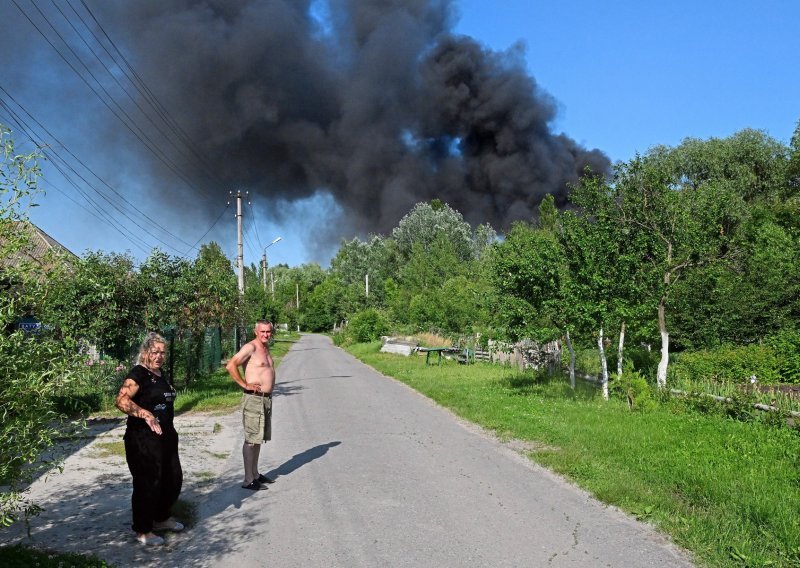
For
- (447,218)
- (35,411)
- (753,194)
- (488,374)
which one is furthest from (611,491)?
(447,218)

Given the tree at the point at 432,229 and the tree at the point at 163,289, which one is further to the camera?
the tree at the point at 432,229

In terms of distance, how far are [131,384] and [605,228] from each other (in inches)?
401

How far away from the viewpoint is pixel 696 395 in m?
10.6

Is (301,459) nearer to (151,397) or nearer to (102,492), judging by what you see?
(102,492)

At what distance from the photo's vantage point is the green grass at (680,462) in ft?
16.4

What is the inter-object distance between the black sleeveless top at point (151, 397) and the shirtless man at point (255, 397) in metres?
1.35

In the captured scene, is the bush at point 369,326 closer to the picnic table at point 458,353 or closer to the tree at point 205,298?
the picnic table at point 458,353

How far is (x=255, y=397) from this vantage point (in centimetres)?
679

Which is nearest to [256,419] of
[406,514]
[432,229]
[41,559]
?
[406,514]

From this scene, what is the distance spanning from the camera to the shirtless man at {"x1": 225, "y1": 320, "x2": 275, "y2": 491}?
21.9ft

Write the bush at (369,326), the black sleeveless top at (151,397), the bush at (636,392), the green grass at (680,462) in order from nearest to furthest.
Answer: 1. the green grass at (680,462)
2. the black sleeveless top at (151,397)
3. the bush at (636,392)
4. the bush at (369,326)

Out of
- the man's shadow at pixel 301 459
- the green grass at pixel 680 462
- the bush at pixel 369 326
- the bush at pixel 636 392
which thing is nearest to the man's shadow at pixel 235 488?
the man's shadow at pixel 301 459

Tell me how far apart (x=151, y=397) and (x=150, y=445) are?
386 millimetres

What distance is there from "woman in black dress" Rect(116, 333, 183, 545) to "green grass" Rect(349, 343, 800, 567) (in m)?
4.11
